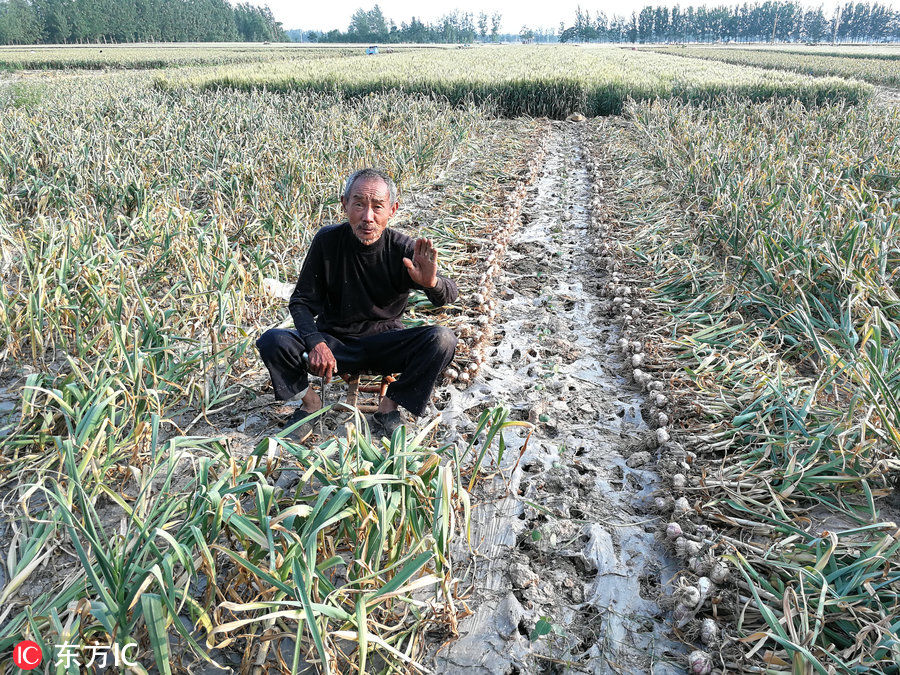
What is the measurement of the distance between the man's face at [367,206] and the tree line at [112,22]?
72.5 metres

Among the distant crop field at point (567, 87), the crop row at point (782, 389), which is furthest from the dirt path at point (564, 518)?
the distant crop field at point (567, 87)

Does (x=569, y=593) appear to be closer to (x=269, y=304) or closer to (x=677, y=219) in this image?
(x=269, y=304)

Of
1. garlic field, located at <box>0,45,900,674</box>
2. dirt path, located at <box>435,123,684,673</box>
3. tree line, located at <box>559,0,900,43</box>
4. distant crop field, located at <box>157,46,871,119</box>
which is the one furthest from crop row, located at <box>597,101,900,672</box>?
tree line, located at <box>559,0,900,43</box>

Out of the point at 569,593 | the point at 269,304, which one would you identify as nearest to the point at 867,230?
the point at 569,593

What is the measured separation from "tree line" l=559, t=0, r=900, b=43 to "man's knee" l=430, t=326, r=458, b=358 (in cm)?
10230

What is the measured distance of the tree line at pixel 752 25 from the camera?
88.2m

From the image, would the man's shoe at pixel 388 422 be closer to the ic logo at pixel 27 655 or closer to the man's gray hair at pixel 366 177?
the man's gray hair at pixel 366 177

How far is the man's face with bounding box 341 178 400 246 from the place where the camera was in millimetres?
2301

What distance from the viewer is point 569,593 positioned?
1.72 m

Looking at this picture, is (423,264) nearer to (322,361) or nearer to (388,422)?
(322,361)

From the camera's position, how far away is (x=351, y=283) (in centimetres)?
250

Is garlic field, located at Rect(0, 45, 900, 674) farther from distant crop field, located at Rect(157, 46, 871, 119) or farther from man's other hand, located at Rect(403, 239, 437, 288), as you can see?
distant crop field, located at Rect(157, 46, 871, 119)

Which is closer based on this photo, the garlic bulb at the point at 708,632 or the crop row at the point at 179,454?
the crop row at the point at 179,454

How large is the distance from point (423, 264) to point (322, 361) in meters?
0.56
